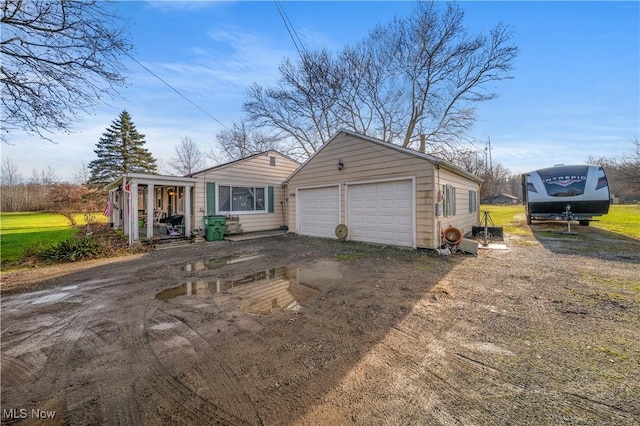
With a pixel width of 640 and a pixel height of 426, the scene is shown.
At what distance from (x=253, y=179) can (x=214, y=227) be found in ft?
10.4

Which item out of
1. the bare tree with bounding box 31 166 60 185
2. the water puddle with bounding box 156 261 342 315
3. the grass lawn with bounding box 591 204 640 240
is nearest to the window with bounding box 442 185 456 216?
the water puddle with bounding box 156 261 342 315

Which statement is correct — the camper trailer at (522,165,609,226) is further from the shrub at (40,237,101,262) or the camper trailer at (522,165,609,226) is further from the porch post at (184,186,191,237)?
the shrub at (40,237,101,262)

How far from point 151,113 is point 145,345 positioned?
10.4m

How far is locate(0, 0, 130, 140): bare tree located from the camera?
5.52 m

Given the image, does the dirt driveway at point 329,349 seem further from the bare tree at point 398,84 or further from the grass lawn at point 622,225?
the bare tree at point 398,84

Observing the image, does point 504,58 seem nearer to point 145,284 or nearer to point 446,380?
point 446,380

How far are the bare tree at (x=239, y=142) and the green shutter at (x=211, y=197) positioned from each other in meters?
13.8

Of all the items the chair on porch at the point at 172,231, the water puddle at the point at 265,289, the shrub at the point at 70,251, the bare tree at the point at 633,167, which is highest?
the bare tree at the point at 633,167

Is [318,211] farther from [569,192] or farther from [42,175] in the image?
[42,175]

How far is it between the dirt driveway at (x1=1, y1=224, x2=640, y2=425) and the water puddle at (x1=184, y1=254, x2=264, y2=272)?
2.60 ft

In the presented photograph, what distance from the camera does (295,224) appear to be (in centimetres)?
1159

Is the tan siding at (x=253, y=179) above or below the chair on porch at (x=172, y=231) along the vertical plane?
above

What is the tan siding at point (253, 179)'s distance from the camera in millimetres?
10711

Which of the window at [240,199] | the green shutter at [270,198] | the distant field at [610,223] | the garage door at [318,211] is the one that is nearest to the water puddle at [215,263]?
the garage door at [318,211]
